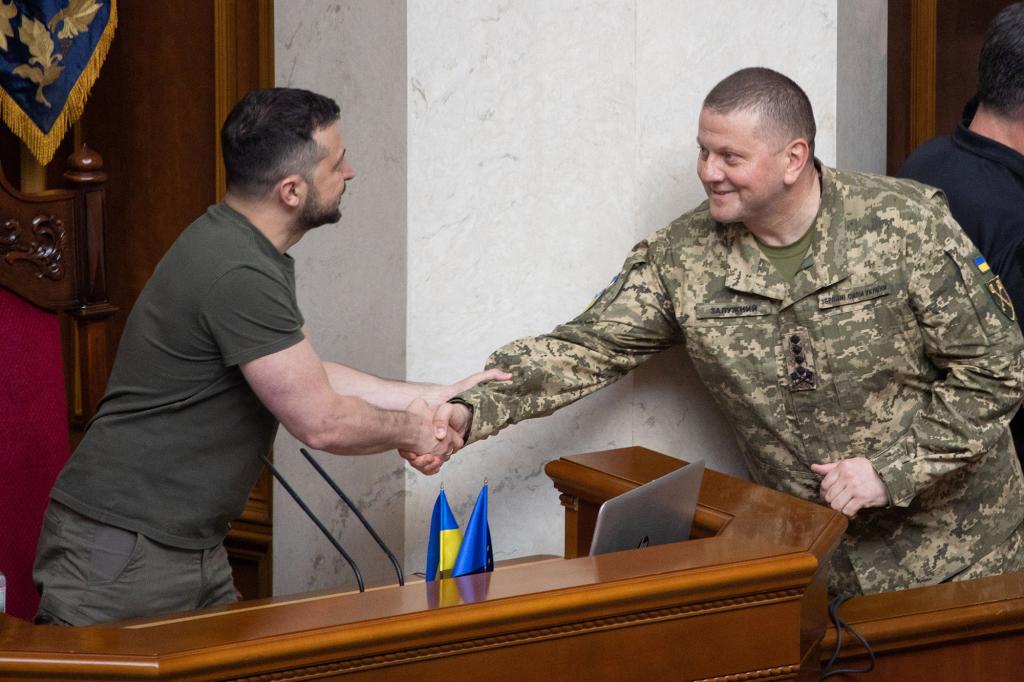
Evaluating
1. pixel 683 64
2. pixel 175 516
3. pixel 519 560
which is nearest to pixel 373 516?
pixel 519 560

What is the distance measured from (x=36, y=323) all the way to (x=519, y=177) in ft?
3.03

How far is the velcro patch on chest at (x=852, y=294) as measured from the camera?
7.81 ft

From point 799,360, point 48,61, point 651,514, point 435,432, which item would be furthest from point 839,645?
point 48,61

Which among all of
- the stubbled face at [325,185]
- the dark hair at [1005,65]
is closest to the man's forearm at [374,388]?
the stubbled face at [325,185]

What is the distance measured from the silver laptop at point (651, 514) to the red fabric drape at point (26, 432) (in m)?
1.05

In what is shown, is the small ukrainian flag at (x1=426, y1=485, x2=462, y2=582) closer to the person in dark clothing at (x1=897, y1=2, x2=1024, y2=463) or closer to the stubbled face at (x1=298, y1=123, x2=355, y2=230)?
the stubbled face at (x1=298, y1=123, x2=355, y2=230)

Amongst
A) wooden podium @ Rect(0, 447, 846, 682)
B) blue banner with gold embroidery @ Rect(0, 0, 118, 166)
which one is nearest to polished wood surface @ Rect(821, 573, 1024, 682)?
wooden podium @ Rect(0, 447, 846, 682)

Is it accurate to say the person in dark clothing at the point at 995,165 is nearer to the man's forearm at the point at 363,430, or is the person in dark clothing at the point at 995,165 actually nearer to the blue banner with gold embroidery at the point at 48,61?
the man's forearm at the point at 363,430

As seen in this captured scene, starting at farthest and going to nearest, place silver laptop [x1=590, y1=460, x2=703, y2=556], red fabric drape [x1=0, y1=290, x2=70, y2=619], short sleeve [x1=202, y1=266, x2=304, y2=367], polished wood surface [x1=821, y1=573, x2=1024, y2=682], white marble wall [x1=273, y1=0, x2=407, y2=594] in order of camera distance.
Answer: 1. white marble wall [x1=273, y1=0, x2=407, y2=594]
2. red fabric drape [x1=0, y1=290, x2=70, y2=619]
3. polished wood surface [x1=821, y1=573, x2=1024, y2=682]
4. short sleeve [x1=202, y1=266, x2=304, y2=367]
5. silver laptop [x1=590, y1=460, x2=703, y2=556]

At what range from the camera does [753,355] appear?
2.45 m

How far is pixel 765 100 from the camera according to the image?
7.66ft

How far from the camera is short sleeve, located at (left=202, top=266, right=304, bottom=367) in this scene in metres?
2.02

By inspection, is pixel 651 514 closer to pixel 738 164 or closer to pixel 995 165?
pixel 738 164

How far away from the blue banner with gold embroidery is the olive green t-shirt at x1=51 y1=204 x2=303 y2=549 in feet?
3.05
